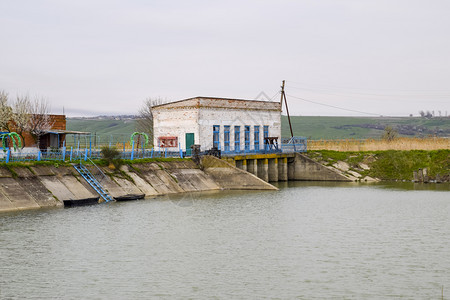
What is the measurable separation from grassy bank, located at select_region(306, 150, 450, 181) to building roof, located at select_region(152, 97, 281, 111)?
805 cm

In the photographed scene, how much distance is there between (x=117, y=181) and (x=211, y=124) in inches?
642

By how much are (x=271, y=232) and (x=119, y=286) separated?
34.8 ft

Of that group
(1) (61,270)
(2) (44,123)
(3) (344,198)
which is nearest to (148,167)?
(2) (44,123)

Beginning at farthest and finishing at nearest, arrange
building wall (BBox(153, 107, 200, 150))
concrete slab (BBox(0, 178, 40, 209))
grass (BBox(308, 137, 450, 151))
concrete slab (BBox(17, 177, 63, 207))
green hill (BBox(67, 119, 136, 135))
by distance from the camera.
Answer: green hill (BBox(67, 119, 136, 135)) < grass (BBox(308, 137, 450, 151)) < building wall (BBox(153, 107, 200, 150)) < concrete slab (BBox(17, 177, 63, 207)) < concrete slab (BBox(0, 178, 40, 209))

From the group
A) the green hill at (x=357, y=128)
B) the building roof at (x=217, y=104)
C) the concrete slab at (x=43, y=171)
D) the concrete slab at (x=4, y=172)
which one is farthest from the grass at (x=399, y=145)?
the green hill at (x=357, y=128)

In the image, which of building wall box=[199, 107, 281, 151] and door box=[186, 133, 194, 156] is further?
building wall box=[199, 107, 281, 151]

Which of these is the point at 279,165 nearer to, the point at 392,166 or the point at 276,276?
the point at 392,166

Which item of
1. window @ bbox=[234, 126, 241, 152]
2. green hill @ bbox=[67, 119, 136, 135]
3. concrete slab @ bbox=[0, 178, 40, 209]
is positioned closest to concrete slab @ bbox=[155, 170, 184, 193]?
concrete slab @ bbox=[0, 178, 40, 209]

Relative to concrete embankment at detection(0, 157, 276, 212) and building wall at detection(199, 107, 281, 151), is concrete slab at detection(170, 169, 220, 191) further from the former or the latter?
building wall at detection(199, 107, 281, 151)

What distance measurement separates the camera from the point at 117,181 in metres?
39.6

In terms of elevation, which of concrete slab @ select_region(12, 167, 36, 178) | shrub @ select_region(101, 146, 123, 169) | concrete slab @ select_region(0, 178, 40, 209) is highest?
shrub @ select_region(101, 146, 123, 169)

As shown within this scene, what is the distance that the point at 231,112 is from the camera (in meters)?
56.3

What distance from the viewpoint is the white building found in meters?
52.8

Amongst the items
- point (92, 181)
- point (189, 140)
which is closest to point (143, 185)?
point (92, 181)
